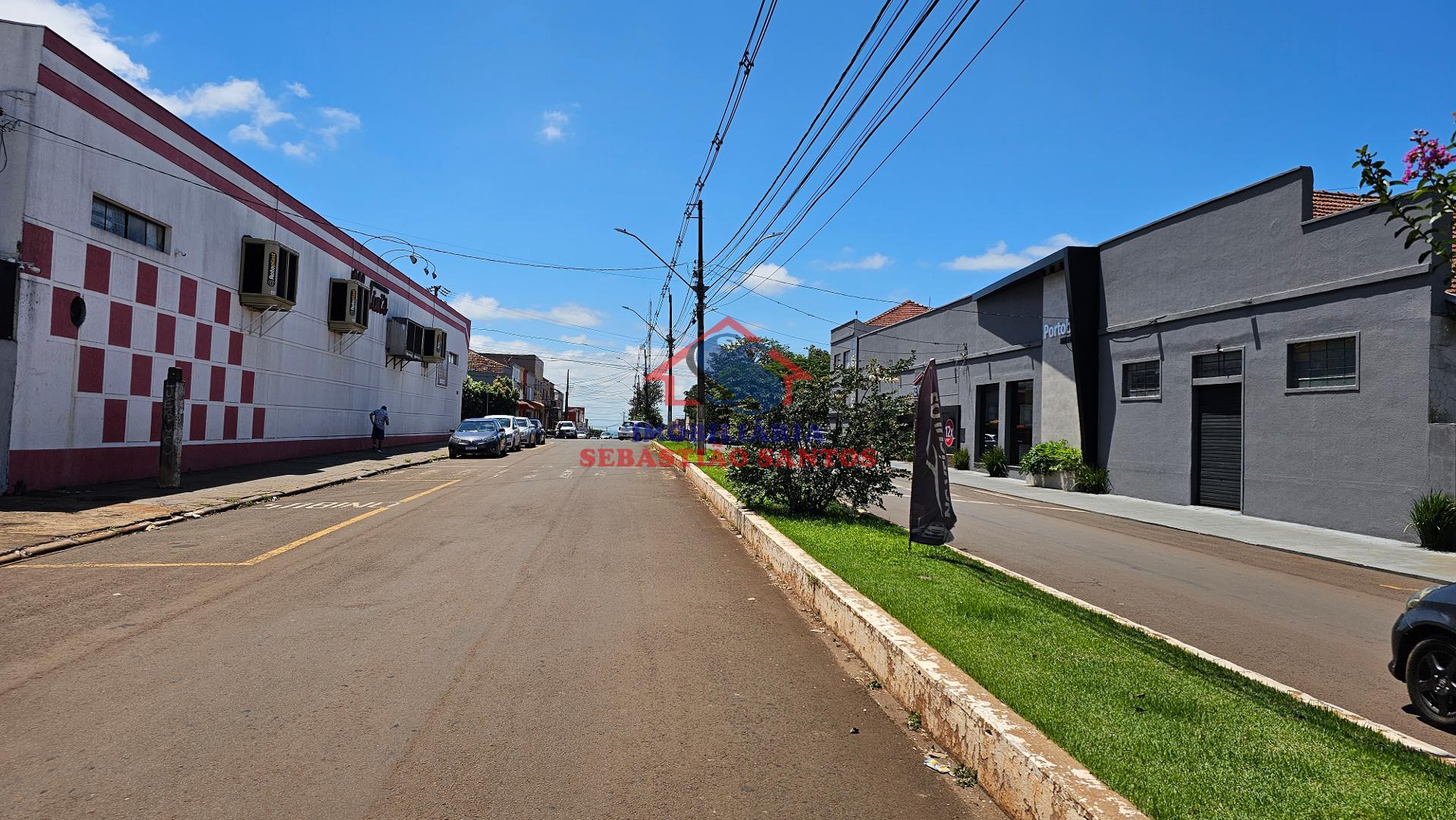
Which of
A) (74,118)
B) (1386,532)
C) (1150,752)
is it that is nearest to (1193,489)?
(1386,532)

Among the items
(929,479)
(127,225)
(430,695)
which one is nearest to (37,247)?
(127,225)

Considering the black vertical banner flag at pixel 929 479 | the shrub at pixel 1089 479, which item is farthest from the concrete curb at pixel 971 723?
the shrub at pixel 1089 479

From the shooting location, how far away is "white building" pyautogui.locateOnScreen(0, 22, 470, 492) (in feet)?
42.9

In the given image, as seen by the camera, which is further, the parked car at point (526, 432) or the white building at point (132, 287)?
the parked car at point (526, 432)

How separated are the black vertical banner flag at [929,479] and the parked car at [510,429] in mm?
26010

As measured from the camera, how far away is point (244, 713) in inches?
173

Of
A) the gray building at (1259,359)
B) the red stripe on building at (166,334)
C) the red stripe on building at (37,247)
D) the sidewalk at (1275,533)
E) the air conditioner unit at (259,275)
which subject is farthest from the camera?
the air conditioner unit at (259,275)

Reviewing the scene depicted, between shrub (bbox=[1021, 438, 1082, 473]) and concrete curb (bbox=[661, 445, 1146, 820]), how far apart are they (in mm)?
18497

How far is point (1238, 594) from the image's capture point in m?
9.30

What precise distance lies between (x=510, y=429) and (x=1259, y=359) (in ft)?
93.2

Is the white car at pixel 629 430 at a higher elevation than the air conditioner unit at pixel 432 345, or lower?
lower

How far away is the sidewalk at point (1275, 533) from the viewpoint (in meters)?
12.0

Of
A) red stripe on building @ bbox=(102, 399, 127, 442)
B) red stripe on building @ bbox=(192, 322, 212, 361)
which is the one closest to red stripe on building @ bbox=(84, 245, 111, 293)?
red stripe on building @ bbox=(102, 399, 127, 442)

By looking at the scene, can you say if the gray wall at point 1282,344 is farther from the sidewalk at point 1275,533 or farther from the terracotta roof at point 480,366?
the terracotta roof at point 480,366
